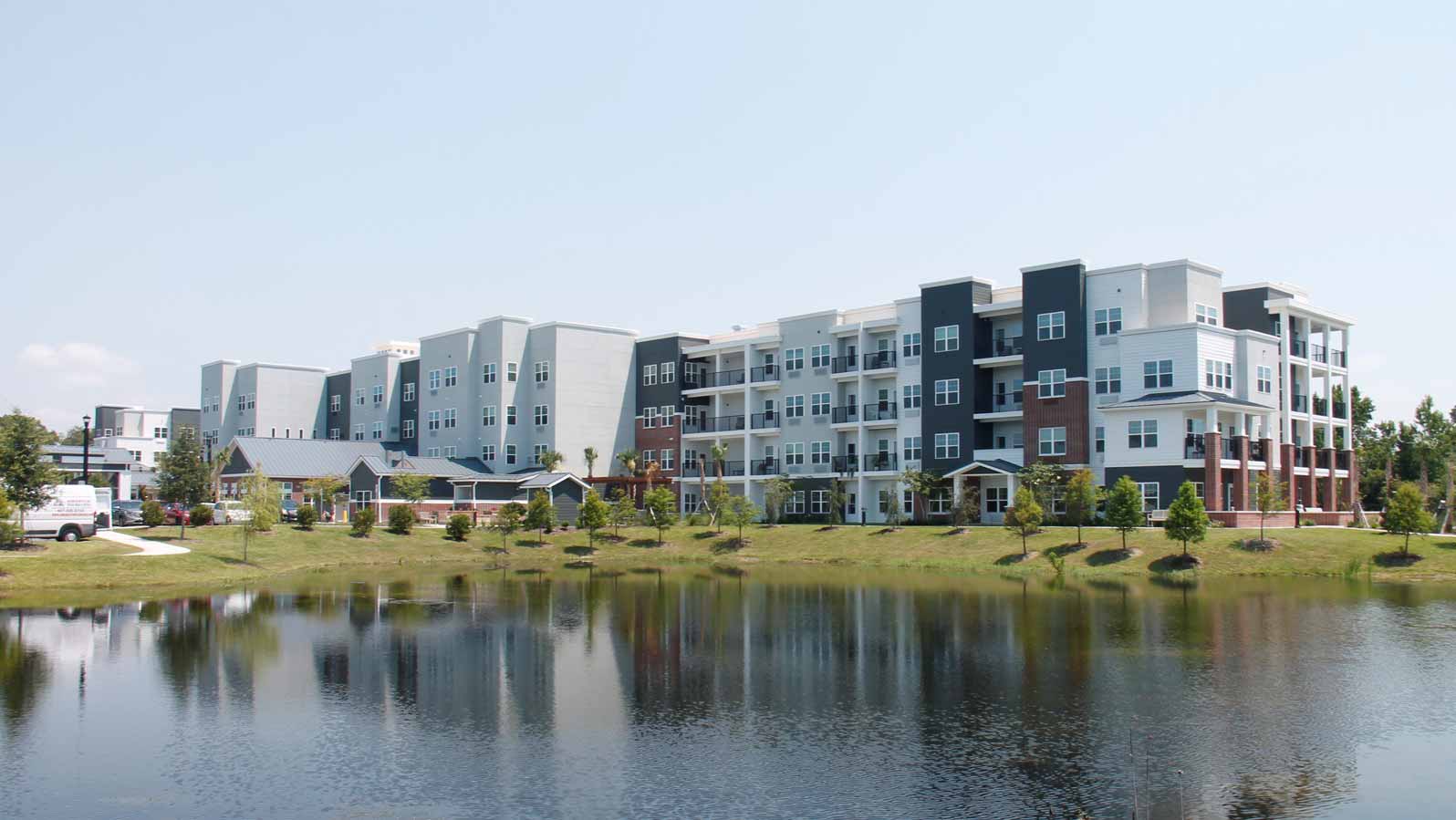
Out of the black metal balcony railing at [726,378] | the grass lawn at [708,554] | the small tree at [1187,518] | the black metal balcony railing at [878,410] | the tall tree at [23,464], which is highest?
the black metal balcony railing at [726,378]

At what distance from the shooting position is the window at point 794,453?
3337 inches

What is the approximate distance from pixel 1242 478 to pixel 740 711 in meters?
47.4

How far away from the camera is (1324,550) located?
5206 cm

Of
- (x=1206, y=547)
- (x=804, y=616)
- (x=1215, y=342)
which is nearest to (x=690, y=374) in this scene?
(x=1215, y=342)

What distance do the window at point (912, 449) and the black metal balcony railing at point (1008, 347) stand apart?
25.6 ft

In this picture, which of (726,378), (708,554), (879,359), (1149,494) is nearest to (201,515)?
(708,554)

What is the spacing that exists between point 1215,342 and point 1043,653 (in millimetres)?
40619

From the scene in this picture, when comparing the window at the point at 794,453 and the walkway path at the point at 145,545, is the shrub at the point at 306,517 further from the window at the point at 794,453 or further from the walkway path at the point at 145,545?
the window at the point at 794,453

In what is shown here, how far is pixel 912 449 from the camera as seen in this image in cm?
7750

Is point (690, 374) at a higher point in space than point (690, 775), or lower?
higher

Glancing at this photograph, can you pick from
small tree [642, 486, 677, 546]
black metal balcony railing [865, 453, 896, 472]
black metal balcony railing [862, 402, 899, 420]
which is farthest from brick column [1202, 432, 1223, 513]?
small tree [642, 486, 677, 546]

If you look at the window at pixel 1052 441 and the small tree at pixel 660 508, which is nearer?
the window at pixel 1052 441

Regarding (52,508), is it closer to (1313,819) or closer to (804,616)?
(804,616)

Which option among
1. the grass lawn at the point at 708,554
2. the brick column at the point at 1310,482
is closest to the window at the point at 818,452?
the grass lawn at the point at 708,554
